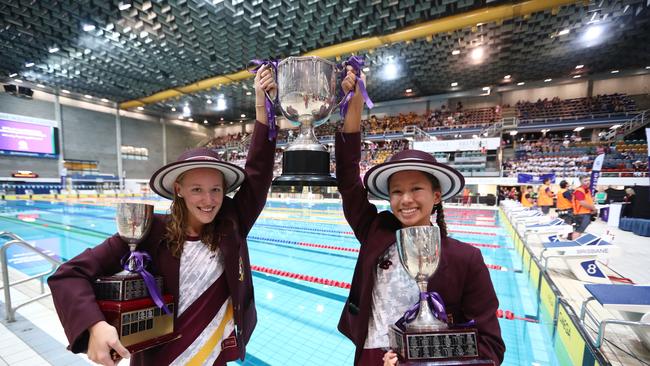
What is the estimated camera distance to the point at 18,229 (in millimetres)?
6750

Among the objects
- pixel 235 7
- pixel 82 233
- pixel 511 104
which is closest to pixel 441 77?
pixel 511 104

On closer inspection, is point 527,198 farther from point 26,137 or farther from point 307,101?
point 26,137

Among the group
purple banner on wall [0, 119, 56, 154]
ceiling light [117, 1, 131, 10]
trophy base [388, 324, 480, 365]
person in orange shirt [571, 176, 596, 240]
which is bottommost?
person in orange shirt [571, 176, 596, 240]

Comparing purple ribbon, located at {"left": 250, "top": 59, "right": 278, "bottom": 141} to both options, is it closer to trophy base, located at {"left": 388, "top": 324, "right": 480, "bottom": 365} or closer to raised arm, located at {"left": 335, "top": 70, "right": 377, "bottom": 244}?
raised arm, located at {"left": 335, "top": 70, "right": 377, "bottom": 244}

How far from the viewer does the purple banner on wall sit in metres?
15.5

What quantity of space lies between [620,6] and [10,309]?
1423 centimetres

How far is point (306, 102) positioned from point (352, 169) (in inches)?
11.6

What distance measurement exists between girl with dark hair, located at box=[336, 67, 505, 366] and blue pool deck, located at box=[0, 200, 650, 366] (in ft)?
4.62

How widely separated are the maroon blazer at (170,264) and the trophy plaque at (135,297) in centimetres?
3

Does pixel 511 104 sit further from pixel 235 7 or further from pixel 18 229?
pixel 18 229

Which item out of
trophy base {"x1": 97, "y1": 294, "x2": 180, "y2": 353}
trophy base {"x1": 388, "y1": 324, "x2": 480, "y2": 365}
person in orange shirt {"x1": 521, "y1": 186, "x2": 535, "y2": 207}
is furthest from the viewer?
person in orange shirt {"x1": 521, "y1": 186, "x2": 535, "y2": 207}

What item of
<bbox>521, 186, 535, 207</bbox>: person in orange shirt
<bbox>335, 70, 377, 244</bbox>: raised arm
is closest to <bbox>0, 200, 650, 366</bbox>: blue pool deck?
<bbox>335, 70, 377, 244</bbox>: raised arm

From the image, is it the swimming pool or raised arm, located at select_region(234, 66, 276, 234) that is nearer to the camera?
raised arm, located at select_region(234, 66, 276, 234)

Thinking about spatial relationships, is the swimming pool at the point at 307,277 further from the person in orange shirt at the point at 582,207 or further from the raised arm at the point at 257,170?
the raised arm at the point at 257,170
